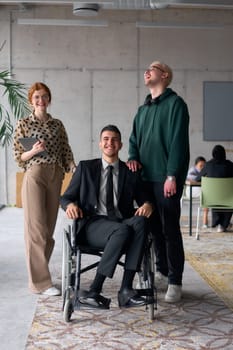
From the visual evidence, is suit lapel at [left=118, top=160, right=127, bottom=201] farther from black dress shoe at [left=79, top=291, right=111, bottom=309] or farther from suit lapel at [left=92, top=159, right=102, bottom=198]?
black dress shoe at [left=79, top=291, right=111, bottom=309]

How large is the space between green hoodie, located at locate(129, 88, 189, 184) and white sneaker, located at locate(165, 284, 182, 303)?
0.73 m

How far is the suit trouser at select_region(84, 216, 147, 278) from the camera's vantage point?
11.6 ft

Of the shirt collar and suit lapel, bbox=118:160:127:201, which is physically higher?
the shirt collar

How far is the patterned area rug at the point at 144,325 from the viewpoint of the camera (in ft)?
10.5

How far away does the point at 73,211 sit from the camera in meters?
3.74

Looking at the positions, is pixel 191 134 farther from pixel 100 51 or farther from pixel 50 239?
pixel 50 239

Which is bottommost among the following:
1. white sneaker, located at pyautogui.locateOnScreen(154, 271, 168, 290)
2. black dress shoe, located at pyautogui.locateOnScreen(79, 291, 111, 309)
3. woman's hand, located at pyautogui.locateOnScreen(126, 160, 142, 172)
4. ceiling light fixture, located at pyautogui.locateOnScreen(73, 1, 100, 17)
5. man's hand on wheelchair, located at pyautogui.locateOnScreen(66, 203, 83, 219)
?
white sneaker, located at pyautogui.locateOnScreen(154, 271, 168, 290)

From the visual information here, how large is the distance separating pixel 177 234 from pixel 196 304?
0.49 metres

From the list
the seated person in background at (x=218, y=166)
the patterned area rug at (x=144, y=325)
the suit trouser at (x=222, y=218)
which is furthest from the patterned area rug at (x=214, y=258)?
the seated person in background at (x=218, y=166)

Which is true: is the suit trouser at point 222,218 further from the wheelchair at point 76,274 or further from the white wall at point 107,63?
the wheelchair at point 76,274

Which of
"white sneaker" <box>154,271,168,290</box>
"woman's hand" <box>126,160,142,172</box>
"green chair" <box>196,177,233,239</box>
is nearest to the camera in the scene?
"woman's hand" <box>126,160,142,172</box>

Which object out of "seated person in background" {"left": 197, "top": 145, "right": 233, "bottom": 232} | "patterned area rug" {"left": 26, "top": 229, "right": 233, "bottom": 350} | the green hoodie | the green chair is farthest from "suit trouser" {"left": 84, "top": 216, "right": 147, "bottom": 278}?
"seated person in background" {"left": 197, "top": 145, "right": 233, "bottom": 232}

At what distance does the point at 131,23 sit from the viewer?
11.1 meters

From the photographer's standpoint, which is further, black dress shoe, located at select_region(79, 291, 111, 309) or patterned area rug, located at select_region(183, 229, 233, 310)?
patterned area rug, located at select_region(183, 229, 233, 310)
